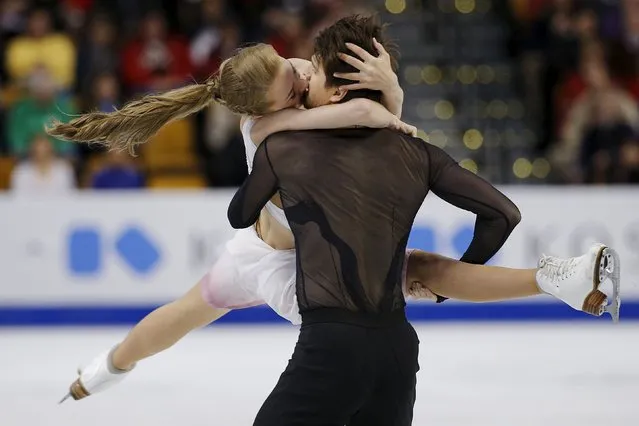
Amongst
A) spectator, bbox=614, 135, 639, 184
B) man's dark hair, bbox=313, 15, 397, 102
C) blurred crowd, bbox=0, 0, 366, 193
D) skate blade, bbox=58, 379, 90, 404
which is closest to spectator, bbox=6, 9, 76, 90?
blurred crowd, bbox=0, 0, 366, 193

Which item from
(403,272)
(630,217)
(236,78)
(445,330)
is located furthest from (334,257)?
(630,217)

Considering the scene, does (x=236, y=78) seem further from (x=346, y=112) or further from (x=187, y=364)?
(x=187, y=364)

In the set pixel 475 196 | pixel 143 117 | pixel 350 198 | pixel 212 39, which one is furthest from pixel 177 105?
pixel 212 39

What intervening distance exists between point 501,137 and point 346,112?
748 cm

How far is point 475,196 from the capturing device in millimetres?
3248

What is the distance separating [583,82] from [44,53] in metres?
4.92

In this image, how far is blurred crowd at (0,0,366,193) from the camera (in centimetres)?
940

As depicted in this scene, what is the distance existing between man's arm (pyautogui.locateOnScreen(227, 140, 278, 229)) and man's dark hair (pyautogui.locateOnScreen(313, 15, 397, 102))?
288 mm

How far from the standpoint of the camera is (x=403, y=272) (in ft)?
11.2

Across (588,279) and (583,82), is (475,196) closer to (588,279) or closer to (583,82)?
(588,279)

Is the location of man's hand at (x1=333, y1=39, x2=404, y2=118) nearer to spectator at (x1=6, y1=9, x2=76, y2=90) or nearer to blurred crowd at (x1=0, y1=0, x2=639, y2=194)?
blurred crowd at (x1=0, y1=0, x2=639, y2=194)

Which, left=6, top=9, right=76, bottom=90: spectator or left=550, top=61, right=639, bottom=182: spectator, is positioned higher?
left=6, top=9, right=76, bottom=90: spectator

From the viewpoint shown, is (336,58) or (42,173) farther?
(42,173)

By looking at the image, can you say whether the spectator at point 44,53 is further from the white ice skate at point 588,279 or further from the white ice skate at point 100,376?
the white ice skate at point 588,279
